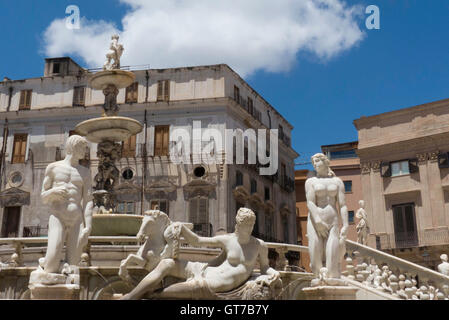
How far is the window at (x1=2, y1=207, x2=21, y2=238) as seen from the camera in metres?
36.3

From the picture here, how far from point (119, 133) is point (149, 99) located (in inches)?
873

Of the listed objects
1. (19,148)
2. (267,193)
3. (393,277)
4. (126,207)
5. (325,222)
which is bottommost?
(393,277)

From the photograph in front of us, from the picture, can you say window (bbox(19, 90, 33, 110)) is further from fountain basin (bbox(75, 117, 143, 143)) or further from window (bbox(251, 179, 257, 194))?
fountain basin (bbox(75, 117, 143, 143))

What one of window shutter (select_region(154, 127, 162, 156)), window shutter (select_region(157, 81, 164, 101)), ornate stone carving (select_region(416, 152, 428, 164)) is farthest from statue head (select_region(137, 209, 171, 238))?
window shutter (select_region(157, 81, 164, 101))

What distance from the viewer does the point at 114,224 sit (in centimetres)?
1298

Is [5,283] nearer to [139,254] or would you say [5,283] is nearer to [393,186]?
[139,254]

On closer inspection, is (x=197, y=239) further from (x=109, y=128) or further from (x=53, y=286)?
(x=109, y=128)

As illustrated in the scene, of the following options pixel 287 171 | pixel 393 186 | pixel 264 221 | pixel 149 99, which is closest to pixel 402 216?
pixel 393 186

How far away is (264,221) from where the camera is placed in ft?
134

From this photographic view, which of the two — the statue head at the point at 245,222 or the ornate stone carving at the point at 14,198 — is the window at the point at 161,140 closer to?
the ornate stone carving at the point at 14,198

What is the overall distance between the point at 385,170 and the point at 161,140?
49.3 feet

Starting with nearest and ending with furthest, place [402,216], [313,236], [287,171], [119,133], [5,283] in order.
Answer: [313,236], [5,283], [119,133], [402,216], [287,171]

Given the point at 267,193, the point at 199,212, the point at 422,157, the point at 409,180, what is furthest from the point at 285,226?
the point at 422,157
